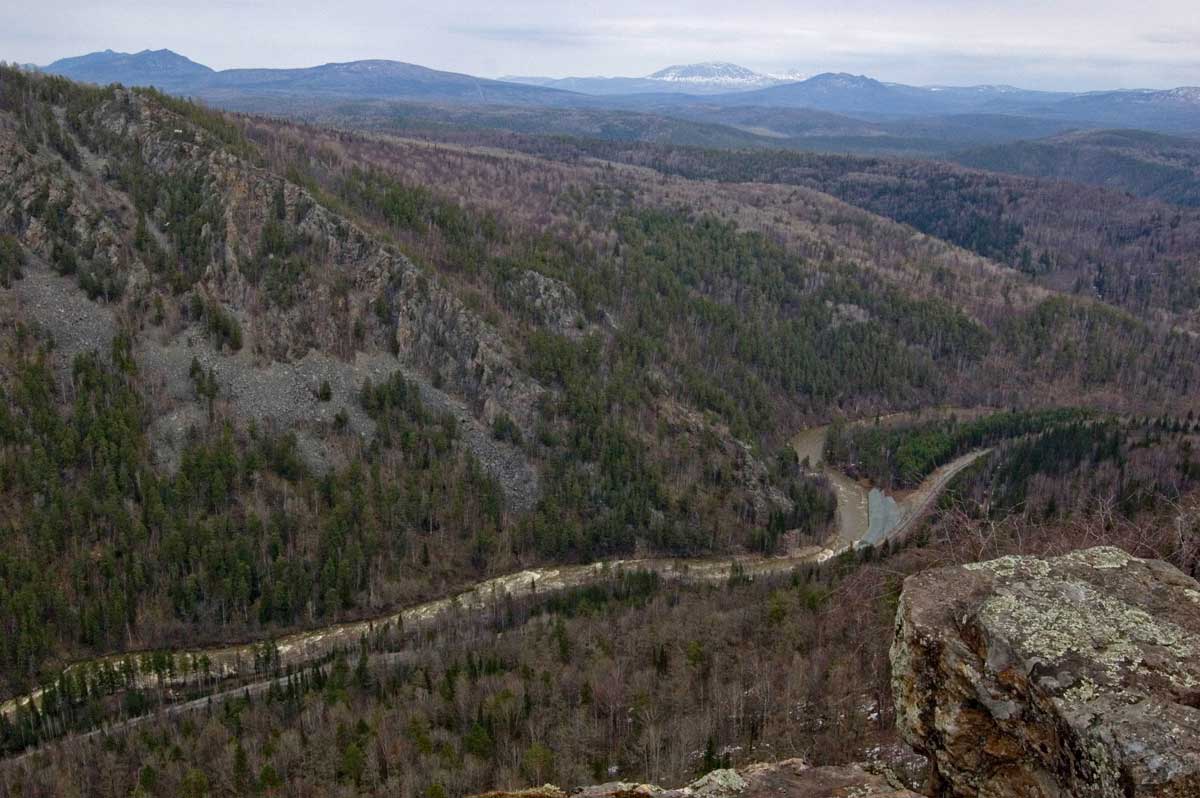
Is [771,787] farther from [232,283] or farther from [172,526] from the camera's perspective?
[232,283]

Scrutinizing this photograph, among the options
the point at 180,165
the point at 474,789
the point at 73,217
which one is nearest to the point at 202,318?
the point at 73,217

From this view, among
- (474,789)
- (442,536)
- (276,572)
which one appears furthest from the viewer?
(442,536)

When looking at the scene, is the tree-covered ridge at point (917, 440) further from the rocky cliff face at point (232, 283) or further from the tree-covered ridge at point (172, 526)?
the tree-covered ridge at point (172, 526)

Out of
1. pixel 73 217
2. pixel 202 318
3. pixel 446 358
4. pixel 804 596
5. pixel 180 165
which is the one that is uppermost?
pixel 180 165

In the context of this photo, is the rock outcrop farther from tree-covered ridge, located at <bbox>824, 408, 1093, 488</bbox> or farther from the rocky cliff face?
tree-covered ridge, located at <bbox>824, 408, 1093, 488</bbox>

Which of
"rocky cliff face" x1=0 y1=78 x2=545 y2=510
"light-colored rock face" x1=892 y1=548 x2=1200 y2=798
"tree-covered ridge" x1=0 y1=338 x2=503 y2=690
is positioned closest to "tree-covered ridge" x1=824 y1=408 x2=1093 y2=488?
"rocky cliff face" x1=0 y1=78 x2=545 y2=510

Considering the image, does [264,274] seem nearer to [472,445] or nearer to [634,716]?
[472,445]
